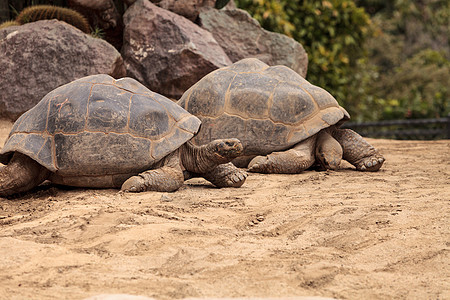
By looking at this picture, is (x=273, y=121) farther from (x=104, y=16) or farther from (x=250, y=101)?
(x=104, y=16)

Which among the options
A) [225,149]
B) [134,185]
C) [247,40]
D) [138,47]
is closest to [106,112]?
[134,185]

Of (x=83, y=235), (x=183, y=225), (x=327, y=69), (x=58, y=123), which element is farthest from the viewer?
(x=327, y=69)

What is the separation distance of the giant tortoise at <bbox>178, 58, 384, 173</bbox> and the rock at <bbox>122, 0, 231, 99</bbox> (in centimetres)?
233

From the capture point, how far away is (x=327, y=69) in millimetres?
10492

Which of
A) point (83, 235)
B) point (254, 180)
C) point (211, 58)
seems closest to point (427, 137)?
point (211, 58)

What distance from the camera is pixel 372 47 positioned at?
16906 mm

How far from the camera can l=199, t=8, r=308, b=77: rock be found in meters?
8.43

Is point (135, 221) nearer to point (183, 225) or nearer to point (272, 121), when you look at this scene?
point (183, 225)

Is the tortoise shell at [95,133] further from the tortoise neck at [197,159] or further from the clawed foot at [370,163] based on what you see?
the clawed foot at [370,163]

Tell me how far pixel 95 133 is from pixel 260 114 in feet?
5.84

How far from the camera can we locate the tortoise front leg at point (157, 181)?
12.3ft

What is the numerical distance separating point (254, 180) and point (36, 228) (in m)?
2.21

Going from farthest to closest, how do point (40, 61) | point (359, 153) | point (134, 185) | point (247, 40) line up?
point (247, 40) < point (40, 61) < point (359, 153) < point (134, 185)

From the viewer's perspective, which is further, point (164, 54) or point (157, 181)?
point (164, 54)
